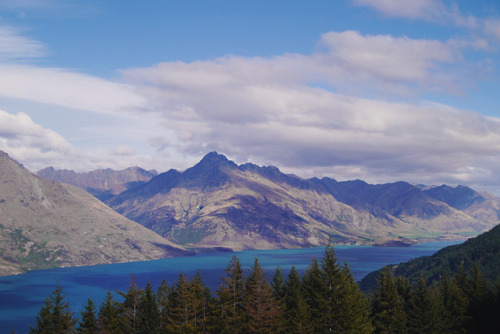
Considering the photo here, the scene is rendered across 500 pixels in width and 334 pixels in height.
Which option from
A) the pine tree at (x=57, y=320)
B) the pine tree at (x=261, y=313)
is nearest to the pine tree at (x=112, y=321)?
the pine tree at (x=57, y=320)

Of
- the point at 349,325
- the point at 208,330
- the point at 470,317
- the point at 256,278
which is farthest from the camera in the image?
the point at 470,317

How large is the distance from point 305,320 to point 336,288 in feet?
24.6

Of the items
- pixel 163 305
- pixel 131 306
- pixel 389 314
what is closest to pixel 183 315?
pixel 131 306

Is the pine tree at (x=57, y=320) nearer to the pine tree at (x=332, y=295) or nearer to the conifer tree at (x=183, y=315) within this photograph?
the conifer tree at (x=183, y=315)

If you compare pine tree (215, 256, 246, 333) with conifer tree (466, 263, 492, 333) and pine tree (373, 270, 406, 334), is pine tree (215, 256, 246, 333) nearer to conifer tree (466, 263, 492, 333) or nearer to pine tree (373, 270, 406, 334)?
pine tree (373, 270, 406, 334)

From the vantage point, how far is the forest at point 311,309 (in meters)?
70.8

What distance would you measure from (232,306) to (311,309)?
55.6ft

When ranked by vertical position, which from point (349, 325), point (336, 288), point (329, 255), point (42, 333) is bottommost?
point (42, 333)

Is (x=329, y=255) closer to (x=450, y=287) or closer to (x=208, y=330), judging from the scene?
(x=208, y=330)

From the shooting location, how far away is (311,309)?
7244cm

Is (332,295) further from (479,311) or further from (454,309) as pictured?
(479,311)

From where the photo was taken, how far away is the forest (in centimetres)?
7075

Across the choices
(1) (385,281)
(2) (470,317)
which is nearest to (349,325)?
(1) (385,281)

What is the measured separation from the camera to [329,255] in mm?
72312
